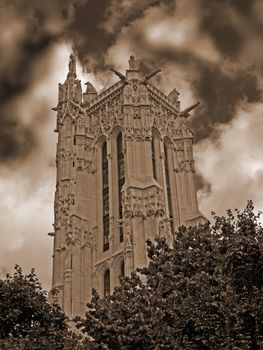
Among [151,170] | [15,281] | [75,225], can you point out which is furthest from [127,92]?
[15,281]

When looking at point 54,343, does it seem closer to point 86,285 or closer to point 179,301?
point 179,301

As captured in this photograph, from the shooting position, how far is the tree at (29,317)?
19.3 m

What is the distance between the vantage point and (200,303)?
629 inches

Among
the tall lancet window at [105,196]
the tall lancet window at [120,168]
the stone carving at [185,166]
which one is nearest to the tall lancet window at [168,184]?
the stone carving at [185,166]

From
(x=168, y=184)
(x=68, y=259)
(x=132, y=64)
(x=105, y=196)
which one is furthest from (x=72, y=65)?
(x=68, y=259)

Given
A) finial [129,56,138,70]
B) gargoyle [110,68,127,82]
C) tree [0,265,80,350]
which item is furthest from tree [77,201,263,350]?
finial [129,56,138,70]

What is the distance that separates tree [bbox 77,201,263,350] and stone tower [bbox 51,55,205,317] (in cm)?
1880

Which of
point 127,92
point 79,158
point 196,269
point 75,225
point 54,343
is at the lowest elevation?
point 54,343

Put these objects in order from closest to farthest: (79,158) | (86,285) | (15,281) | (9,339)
A: (9,339) < (15,281) < (86,285) < (79,158)

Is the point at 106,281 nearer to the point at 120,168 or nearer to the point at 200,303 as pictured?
the point at 120,168

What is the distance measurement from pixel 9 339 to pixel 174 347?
5716mm

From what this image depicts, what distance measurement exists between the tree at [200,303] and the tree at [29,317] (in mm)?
2194

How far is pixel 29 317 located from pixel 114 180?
24850mm

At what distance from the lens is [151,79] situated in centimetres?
5184
